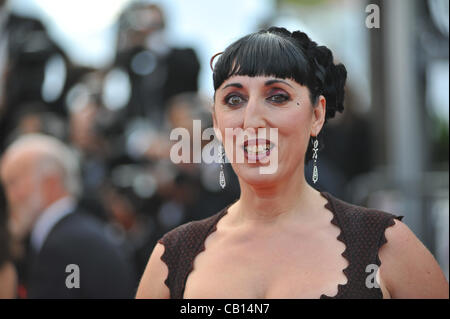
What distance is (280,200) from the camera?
2.00 m

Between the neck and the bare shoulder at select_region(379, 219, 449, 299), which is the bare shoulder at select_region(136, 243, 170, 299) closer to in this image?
the neck

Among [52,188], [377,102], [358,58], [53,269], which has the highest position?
[358,58]

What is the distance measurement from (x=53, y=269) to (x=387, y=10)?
10.7 feet

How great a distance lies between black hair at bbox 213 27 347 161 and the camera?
1.92 metres

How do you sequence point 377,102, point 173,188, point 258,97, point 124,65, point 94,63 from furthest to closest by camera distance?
1. point 94,63
2. point 377,102
3. point 124,65
4. point 173,188
5. point 258,97

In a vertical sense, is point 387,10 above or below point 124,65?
above

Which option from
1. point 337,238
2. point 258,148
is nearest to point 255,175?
point 258,148

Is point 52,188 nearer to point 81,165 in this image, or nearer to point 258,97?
point 81,165

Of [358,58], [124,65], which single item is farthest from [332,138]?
[358,58]

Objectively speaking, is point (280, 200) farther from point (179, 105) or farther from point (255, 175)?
point (179, 105)

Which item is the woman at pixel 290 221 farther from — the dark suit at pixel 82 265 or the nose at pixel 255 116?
the dark suit at pixel 82 265

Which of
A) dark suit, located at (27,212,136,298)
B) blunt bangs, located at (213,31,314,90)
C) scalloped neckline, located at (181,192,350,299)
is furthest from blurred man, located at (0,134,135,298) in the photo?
blunt bangs, located at (213,31,314,90)

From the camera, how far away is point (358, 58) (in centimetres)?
587

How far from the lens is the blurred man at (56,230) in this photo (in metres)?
3.22
